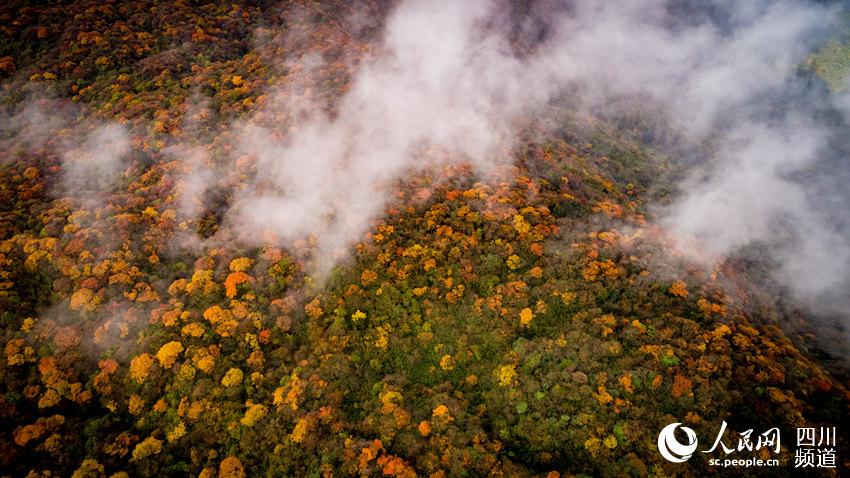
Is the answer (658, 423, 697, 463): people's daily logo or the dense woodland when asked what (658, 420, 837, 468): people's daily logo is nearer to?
(658, 423, 697, 463): people's daily logo

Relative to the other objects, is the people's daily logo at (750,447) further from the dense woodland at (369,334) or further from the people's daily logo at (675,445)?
the dense woodland at (369,334)

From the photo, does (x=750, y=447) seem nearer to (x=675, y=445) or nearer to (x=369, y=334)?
(x=675, y=445)

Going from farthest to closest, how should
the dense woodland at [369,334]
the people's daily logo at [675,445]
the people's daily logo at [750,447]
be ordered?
the dense woodland at [369,334] → the people's daily logo at [675,445] → the people's daily logo at [750,447]

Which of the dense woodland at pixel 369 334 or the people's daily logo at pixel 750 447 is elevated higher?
the dense woodland at pixel 369 334

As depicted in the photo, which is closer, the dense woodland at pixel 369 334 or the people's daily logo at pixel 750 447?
the people's daily logo at pixel 750 447

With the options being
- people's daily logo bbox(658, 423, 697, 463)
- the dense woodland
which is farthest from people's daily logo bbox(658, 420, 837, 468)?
the dense woodland

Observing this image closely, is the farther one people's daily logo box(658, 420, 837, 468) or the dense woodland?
the dense woodland

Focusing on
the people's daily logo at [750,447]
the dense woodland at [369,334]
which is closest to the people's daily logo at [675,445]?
the people's daily logo at [750,447]

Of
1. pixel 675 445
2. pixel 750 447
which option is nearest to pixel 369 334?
pixel 675 445

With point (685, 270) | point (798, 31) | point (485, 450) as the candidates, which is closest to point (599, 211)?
point (685, 270)
